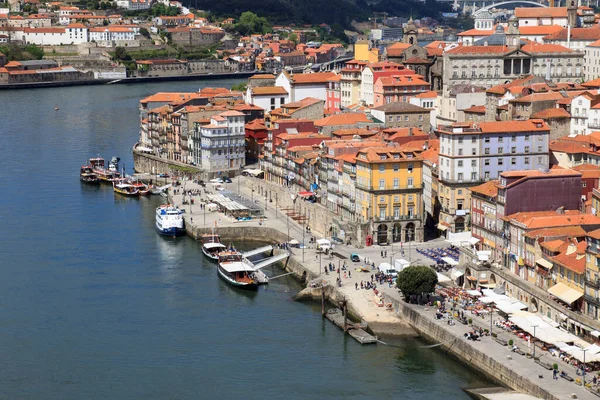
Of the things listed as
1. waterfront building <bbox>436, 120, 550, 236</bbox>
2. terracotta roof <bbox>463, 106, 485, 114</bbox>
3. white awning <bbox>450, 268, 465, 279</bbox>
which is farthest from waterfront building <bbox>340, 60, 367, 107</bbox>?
white awning <bbox>450, 268, 465, 279</bbox>

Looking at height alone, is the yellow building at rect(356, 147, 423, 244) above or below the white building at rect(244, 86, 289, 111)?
below

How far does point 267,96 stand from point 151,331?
31569 millimetres

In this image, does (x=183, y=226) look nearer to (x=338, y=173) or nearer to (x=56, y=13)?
(x=338, y=173)

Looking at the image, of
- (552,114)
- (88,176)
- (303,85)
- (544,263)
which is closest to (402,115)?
(552,114)

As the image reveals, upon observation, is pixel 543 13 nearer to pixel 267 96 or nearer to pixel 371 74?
pixel 371 74

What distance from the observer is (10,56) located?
119m

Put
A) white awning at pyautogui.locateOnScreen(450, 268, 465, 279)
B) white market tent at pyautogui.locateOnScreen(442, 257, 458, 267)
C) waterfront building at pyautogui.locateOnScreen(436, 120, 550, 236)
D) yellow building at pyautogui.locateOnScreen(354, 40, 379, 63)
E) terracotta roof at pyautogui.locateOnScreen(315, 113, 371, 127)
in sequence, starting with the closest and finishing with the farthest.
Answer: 1. white awning at pyautogui.locateOnScreen(450, 268, 465, 279)
2. white market tent at pyautogui.locateOnScreen(442, 257, 458, 267)
3. waterfront building at pyautogui.locateOnScreen(436, 120, 550, 236)
4. terracotta roof at pyautogui.locateOnScreen(315, 113, 371, 127)
5. yellow building at pyautogui.locateOnScreen(354, 40, 379, 63)

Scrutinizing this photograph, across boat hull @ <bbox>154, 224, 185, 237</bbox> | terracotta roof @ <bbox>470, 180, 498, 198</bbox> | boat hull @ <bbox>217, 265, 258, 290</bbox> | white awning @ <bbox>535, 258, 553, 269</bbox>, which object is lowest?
boat hull @ <bbox>217, 265, 258, 290</bbox>

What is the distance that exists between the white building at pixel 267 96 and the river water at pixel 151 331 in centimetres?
1428

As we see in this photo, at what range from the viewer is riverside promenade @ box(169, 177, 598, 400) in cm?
2691

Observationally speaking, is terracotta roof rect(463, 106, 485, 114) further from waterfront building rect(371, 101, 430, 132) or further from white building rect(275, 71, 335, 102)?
white building rect(275, 71, 335, 102)

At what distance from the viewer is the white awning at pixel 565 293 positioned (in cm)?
2960

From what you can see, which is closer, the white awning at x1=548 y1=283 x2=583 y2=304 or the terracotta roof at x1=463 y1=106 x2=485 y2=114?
the white awning at x1=548 y1=283 x2=583 y2=304

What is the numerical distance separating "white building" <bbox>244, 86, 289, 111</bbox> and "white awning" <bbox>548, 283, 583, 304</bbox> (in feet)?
111
